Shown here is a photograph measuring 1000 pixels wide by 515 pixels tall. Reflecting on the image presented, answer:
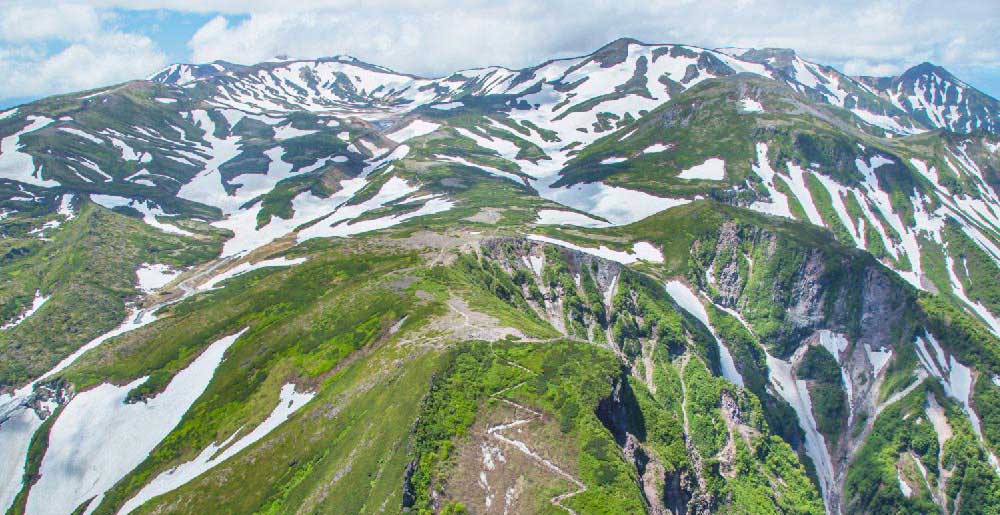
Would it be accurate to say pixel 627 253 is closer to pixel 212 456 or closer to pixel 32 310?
pixel 212 456

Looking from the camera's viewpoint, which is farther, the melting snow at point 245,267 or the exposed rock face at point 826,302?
the melting snow at point 245,267

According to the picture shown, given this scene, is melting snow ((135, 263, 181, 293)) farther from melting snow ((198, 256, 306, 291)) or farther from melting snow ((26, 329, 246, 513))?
melting snow ((26, 329, 246, 513))

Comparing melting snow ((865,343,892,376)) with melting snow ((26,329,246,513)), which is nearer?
melting snow ((26,329,246,513))

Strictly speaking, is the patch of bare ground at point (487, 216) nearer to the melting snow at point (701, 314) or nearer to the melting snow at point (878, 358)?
the melting snow at point (701, 314)

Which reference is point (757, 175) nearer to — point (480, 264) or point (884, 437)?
point (884, 437)

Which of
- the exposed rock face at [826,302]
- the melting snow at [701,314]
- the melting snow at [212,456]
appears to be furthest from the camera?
the exposed rock face at [826,302]

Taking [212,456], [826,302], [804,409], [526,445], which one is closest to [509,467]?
[526,445]

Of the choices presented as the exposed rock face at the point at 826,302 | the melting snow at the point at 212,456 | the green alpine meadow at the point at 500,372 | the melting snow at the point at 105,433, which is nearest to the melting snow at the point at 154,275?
the green alpine meadow at the point at 500,372

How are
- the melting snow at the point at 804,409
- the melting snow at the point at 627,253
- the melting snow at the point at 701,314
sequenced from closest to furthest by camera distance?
the melting snow at the point at 804,409 < the melting snow at the point at 701,314 < the melting snow at the point at 627,253

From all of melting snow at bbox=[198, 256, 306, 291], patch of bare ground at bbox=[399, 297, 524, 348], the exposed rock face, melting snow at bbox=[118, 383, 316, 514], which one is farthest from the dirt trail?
melting snow at bbox=[198, 256, 306, 291]

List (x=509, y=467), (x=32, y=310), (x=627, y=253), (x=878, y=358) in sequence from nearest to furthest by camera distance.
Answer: (x=509, y=467)
(x=878, y=358)
(x=32, y=310)
(x=627, y=253)

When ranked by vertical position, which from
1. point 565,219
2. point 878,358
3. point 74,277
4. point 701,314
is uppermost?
point 74,277

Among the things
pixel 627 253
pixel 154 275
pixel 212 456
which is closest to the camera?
pixel 212 456

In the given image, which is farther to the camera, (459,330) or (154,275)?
(154,275)
